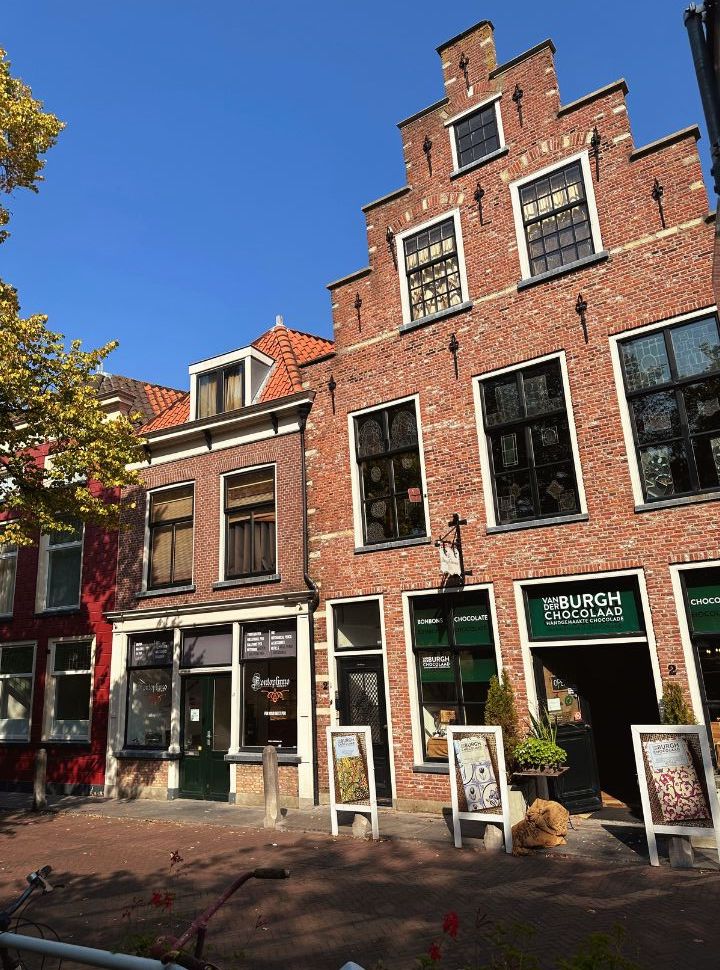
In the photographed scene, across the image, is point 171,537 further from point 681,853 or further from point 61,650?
point 681,853

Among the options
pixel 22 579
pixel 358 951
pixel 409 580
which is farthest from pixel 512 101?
pixel 22 579

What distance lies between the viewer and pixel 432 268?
529 inches

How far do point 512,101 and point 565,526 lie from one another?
26.6 feet

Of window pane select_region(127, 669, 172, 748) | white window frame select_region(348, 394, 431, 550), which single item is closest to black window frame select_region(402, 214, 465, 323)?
white window frame select_region(348, 394, 431, 550)

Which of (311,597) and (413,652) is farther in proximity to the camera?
(311,597)

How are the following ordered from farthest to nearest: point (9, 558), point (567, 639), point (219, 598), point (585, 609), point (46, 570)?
1. point (9, 558)
2. point (46, 570)
3. point (219, 598)
4. point (567, 639)
5. point (585, 609)

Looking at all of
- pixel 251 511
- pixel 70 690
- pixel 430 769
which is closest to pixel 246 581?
pixel 251 511

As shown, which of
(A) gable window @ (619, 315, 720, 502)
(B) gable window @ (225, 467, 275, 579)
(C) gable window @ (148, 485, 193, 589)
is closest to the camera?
(A) gable window @ (619, 315, 720, 502)

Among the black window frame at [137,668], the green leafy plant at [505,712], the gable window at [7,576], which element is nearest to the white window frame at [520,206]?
the green leafy plant at [505,712]

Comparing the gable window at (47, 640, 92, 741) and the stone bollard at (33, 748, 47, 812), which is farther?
the gable window at (47, 640, 92, 741)

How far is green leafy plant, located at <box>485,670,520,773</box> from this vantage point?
1031cm

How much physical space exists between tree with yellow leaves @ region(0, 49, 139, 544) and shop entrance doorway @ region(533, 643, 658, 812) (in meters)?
8.66

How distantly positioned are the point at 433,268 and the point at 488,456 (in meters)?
4.15

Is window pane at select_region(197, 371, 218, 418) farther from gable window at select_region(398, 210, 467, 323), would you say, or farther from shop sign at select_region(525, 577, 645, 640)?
shop sign at select_region(525, 577, 645, 640)
